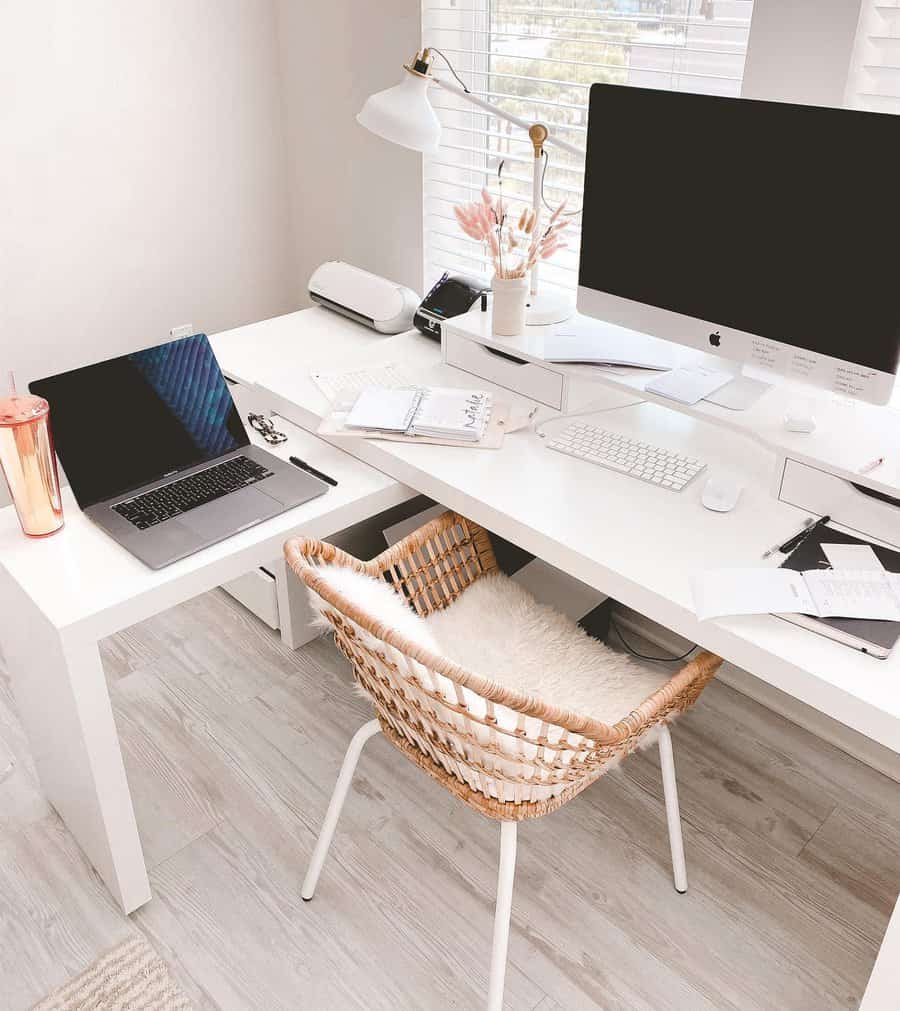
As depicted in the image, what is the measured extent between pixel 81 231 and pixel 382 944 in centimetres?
189

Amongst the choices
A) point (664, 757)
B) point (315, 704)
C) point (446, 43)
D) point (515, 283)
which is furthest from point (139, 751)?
point (446, 43)

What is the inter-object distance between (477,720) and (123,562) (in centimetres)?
68

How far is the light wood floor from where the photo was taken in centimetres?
157

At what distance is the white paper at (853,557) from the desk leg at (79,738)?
1118 millimetres

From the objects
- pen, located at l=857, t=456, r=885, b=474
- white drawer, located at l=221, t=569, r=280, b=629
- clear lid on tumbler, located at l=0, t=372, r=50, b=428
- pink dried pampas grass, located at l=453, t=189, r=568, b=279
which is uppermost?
pink dried pampas grass, located at l=453, t=189, r=568, b=279

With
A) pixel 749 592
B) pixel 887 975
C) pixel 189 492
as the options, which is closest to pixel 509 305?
pixel 189 492

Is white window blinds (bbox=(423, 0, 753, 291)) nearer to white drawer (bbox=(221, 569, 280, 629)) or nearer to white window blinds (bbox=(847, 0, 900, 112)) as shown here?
white window blinds (bbox=(847, 0, 900, 112))

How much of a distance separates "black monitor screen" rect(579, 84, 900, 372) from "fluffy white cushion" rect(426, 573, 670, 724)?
23.3 inches

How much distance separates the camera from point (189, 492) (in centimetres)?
170

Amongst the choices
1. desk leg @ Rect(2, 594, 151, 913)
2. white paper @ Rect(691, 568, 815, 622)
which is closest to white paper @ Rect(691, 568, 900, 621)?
white paper @ Rect(691, 568, 815, 622)

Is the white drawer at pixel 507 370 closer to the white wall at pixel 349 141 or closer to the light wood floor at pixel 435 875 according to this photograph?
the white wall at pixel 349 141

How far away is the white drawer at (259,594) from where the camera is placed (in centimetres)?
226

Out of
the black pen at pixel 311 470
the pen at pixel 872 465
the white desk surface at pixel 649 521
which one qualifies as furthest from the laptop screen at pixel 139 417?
the pen at pixel 872 465

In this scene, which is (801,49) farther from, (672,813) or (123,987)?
(123,987)
